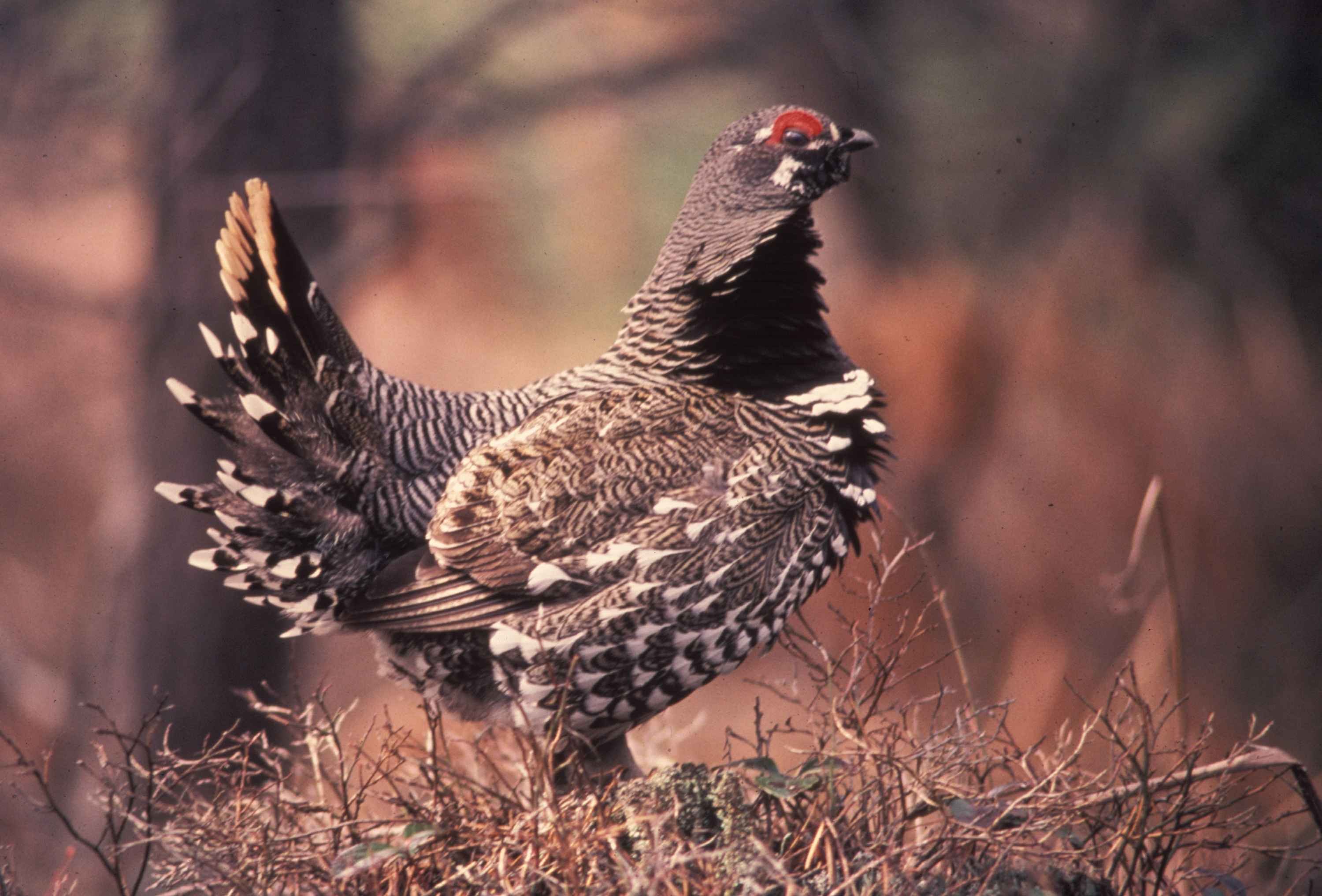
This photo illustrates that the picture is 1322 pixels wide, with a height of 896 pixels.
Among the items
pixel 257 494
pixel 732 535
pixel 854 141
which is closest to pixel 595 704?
pixel 732 535

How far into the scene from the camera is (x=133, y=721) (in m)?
3.26

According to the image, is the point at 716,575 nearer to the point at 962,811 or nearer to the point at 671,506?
the point at 671,506

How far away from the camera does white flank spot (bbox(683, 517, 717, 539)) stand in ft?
6.02

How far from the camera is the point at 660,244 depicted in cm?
354

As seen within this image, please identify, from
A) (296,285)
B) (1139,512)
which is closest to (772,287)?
(296,285)

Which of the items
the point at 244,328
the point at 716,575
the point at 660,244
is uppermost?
the point at 660,244

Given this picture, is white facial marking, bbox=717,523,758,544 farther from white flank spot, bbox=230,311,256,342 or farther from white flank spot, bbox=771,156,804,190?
white flank spot, bbox=230,311,256,342

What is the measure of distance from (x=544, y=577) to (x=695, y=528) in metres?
0.29

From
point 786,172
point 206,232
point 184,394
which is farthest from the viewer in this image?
point 206,232

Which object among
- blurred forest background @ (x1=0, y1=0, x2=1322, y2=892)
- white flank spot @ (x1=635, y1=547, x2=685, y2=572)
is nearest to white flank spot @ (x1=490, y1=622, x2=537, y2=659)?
white flank spot @ (x1=635, y1=547, x2=685, y2=572)

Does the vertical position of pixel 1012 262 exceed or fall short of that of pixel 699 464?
it exceeds it

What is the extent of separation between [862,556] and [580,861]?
6.81 feet

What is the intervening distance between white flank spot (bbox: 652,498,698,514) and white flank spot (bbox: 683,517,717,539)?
4cm

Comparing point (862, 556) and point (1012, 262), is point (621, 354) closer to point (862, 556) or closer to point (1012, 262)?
point (862, 556)
